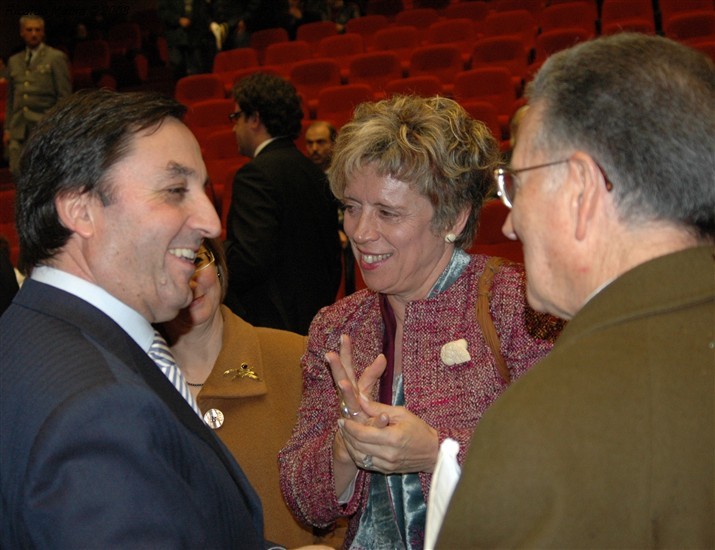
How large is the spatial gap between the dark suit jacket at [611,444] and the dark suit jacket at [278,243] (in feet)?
8.70

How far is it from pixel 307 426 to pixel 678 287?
1211 millimetres

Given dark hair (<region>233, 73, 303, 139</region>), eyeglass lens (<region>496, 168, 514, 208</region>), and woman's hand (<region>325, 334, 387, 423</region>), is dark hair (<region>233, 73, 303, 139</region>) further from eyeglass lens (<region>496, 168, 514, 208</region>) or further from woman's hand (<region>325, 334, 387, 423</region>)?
eyeglass lens (<region>496, 168, 514, 208</region>)

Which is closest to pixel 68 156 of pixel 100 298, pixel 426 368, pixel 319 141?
pixel 100 298

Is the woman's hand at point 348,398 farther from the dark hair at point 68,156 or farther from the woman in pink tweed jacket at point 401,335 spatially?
the dark hair at point 68,156

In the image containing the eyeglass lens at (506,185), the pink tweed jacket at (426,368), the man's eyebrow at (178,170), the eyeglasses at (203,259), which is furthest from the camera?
the eyeglasses at (203,259)

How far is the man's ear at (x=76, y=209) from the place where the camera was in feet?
4.60

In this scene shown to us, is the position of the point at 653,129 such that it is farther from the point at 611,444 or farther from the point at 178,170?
the point at 178,170

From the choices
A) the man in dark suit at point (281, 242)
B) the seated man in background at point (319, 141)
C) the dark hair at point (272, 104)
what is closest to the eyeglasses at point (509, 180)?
the man in dark suit at point (281, 242)

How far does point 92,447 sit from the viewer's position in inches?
45.2

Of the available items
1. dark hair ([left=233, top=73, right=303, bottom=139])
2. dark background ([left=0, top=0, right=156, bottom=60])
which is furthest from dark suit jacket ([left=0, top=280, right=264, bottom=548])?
dark background ([left=0, top=0, right=156, bottom=60])

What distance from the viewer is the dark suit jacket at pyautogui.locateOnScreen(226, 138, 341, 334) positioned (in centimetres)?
362

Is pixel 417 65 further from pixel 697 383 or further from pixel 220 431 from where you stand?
pixel 697 383

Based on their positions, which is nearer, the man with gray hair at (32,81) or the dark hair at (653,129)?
the dark hair at (653,129)

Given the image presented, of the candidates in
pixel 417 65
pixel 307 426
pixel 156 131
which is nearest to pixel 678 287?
pixel 156 131
